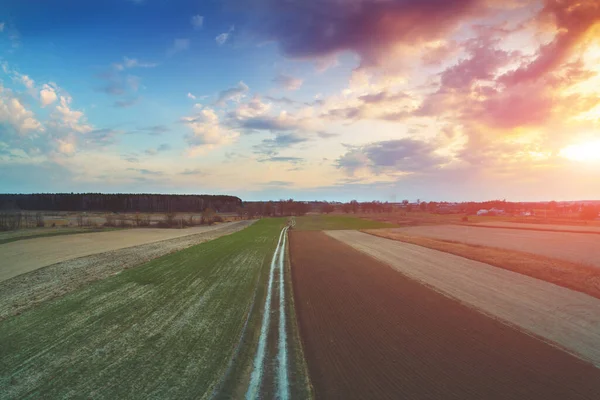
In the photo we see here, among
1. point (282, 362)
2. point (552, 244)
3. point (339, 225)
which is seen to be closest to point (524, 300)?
point (282, 362)

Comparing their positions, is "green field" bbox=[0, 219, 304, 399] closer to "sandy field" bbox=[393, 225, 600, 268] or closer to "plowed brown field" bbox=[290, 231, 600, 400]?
"plowed brown field" bbox=[290, 231, 600, 400]

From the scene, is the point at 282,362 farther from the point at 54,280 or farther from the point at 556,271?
the point at 556,271

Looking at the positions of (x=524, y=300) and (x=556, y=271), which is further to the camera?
(x=556, y=271)

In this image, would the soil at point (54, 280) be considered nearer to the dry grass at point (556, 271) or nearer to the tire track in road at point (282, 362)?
the tire track in road at point (282, 362)

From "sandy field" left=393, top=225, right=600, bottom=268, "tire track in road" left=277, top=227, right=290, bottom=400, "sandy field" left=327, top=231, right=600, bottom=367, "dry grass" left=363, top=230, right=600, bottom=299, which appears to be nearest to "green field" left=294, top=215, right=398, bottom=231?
"sandy field" left=393, top=225, right=600, bottom=268

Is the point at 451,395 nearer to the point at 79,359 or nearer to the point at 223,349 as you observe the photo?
the point at 223,349

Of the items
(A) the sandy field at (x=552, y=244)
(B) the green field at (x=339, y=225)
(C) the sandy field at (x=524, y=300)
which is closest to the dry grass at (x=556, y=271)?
(C) the sandy field at (x=524, y=300)

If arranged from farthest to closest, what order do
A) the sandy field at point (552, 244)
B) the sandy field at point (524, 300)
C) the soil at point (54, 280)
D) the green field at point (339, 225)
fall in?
the green field at point (339, 225)
the sandy field at point (552, 244)
the soil at point (54, 280)
the sandy field at point (524, 300)

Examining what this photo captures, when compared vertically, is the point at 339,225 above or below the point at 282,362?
below
